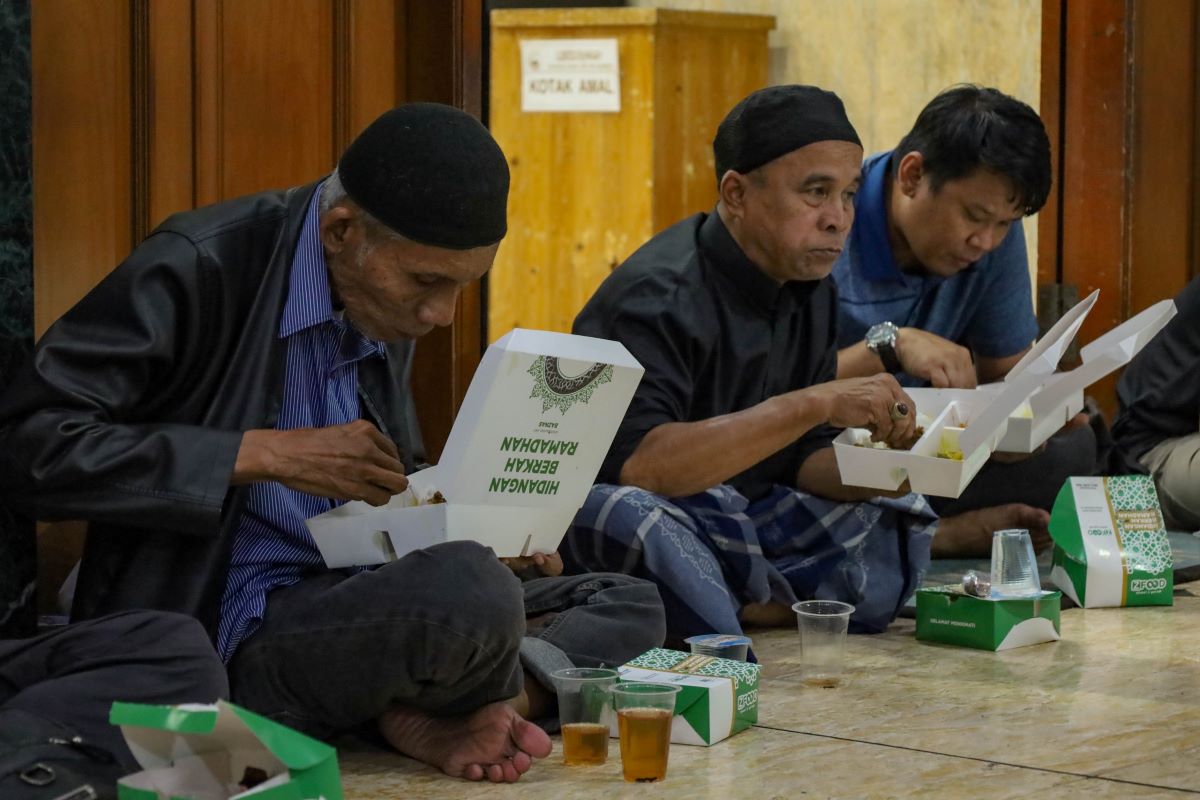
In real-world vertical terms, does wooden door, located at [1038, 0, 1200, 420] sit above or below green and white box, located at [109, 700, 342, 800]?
above

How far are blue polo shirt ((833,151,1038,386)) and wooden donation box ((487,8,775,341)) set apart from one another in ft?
8.82

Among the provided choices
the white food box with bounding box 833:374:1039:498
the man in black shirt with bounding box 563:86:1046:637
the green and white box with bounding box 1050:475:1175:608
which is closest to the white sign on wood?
the man in black shirt with bounding box 563:86:1046:637

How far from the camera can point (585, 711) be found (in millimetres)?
2428

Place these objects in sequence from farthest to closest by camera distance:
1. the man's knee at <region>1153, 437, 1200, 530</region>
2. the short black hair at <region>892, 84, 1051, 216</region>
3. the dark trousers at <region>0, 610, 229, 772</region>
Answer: the man's knee at <region>1153, 437, 1200, 530</region> → the short black hair at <region>892, 84, 1051, 216</region> → the dark trousers at <region>0, 610, 229, 772</region>

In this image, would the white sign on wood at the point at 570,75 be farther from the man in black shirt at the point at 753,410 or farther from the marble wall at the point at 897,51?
the man in black shirt at the point at 753,410

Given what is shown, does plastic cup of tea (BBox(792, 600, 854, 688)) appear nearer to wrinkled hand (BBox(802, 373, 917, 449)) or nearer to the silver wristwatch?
wrinkled hand (BBox(802, 373, 917, 449))

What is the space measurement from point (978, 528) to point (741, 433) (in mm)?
1434

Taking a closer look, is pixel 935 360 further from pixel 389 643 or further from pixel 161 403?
pixel 161 403

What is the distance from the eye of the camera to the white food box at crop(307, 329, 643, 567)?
2.28 m

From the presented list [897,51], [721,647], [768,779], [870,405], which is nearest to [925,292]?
[870,405]

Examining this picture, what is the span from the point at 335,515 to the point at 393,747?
404mm

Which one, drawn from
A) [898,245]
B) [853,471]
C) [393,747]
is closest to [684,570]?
[853,471]

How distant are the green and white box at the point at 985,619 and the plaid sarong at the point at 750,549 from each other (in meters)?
0.13

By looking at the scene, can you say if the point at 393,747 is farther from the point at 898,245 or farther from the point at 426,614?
the point at 898,245
